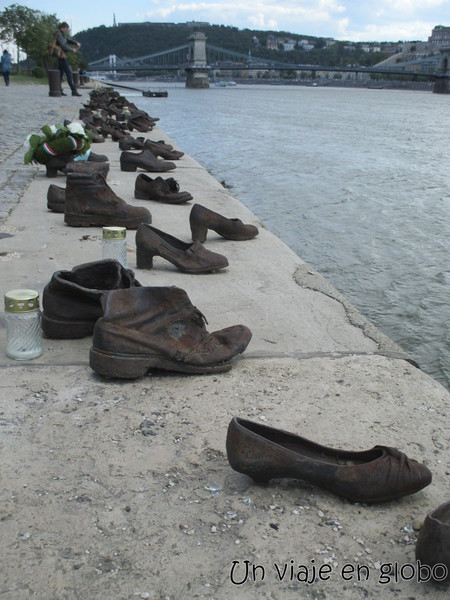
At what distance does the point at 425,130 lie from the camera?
84.8 feet

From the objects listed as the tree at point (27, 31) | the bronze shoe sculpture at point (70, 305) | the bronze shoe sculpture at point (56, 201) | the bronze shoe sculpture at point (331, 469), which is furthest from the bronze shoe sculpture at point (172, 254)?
the tree at point (27, 31)

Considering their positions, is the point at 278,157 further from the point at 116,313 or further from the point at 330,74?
the point at 330,74

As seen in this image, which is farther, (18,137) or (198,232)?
(18,137)

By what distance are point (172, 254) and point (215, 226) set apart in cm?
90

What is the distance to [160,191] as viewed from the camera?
6367 millimetres

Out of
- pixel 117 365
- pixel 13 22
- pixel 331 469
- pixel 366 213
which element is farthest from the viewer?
pixel 13 22

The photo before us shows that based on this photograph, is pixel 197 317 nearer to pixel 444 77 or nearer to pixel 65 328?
pixel 65 328

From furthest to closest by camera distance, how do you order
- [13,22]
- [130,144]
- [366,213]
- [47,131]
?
[13,22], [130,144], [366,213], [47,131]

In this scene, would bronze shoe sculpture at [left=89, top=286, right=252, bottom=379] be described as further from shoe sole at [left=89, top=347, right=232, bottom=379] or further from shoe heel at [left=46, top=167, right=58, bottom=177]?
shoe heel at [left=46, top=167, right=58, bottom=177]

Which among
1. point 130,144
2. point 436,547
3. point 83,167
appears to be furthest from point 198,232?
point 130,144

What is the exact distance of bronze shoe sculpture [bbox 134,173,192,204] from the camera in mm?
6379

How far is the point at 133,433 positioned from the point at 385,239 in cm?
536

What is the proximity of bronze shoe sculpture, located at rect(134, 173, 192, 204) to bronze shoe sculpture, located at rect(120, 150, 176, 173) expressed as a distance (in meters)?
1.81

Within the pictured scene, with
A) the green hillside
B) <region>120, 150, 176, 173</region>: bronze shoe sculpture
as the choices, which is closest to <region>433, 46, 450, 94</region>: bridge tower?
the green hillside
